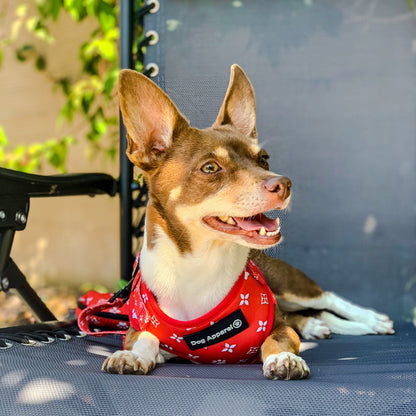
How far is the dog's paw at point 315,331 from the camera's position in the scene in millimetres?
2404

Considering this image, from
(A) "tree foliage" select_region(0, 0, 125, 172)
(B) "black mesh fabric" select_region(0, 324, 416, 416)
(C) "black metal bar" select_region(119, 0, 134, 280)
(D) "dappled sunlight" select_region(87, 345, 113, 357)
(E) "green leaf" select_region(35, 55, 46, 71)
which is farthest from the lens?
(E) "green leaf" select_region(35, 55, 46, 71)

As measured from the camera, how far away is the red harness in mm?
1868

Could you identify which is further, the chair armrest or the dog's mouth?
the chair armrest

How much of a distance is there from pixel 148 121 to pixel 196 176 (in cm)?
27

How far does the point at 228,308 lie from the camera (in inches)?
73.9

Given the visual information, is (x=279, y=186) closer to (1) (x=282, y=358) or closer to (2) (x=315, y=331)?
(1) (x=282, y=358)

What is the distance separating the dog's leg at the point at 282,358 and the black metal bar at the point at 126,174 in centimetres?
120

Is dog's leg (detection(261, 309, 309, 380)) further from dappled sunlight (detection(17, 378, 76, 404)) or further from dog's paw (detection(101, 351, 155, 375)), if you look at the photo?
dappled sunlight (detection(17, 378, 76, 404))

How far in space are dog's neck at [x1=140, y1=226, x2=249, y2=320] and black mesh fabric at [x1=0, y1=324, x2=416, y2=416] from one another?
0.20m

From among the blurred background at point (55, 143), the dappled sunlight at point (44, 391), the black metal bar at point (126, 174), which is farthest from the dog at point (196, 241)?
the blurred background at point (55, 143)

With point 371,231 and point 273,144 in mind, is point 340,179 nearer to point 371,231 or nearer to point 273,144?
point 371,231

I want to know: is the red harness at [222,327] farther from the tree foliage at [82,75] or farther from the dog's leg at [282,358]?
the tree foliage at [82,75]

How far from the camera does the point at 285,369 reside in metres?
1.63

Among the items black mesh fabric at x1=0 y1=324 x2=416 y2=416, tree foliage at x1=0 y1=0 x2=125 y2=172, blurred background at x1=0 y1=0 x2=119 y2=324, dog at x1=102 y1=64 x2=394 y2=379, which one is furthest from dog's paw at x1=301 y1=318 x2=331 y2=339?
blurred background at x1=0 y1=0 x2=119 y2=324
